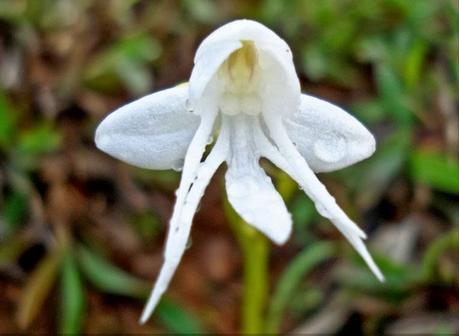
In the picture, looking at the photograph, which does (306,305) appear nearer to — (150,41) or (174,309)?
(174,309)

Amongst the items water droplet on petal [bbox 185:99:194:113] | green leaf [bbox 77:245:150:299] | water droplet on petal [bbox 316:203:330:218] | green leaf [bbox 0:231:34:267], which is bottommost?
green leaf [bbox 77:245:150:299]

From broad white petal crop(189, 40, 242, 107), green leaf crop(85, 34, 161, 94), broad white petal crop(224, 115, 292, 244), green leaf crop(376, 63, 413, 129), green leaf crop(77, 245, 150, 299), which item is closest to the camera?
broad white petal crop(224, 115, 292, 244)

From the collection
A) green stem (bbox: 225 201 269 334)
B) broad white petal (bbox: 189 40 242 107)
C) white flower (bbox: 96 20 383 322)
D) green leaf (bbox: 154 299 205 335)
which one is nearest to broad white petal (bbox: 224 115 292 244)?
white flower (bbox: 96 20 383 322)

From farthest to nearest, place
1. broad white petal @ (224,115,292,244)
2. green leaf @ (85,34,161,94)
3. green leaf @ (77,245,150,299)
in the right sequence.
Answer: green leaf @ (85,34,161,94)
green leaf @ (77,245,150,299)
broad white petal @ (224,115,292,244)

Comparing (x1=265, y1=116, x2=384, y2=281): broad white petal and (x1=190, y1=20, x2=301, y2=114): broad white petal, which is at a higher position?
(x1=190, y1=20, x2=301, y2=114): broad white petal

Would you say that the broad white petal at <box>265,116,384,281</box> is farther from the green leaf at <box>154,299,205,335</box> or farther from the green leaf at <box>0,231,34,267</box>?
the green leaf at <box>0,231,34,267</box>

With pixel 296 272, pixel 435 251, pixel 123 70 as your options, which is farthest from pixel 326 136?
pixel 123 70

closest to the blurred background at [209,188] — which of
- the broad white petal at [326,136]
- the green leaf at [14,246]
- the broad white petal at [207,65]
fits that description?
the green leaf at [14,246]

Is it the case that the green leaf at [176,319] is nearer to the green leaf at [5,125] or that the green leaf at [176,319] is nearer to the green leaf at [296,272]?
the green leaf at [296,272]
